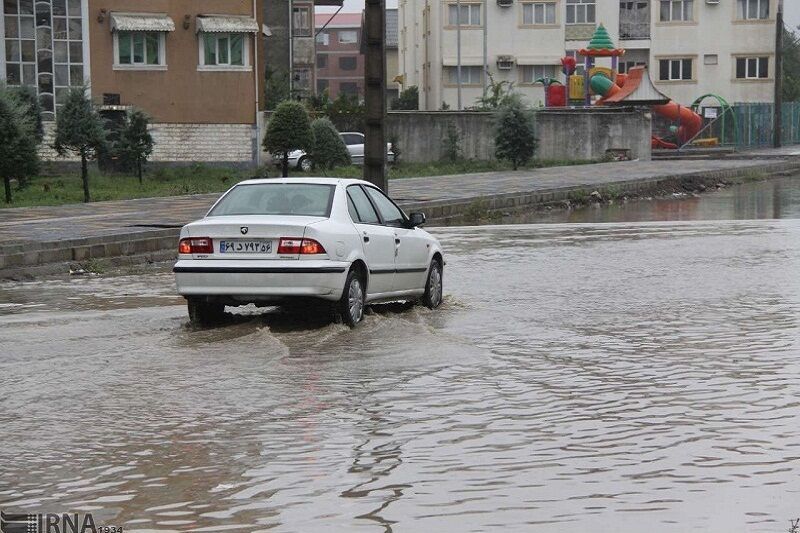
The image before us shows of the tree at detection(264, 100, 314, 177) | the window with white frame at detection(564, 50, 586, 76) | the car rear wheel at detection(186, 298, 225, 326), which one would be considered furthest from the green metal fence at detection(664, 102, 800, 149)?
the car rear wheel at detection(186, 298, 225, 326)

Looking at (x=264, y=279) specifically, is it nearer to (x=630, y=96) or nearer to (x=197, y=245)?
(x=197, y=245)

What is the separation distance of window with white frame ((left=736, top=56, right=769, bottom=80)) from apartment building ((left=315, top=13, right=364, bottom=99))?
243 ft

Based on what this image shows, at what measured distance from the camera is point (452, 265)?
18875 mm

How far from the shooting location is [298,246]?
39.2 ft

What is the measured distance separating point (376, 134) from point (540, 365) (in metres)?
13.9

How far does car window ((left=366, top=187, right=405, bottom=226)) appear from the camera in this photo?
542 inches

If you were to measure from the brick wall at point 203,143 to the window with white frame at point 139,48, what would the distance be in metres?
2.03

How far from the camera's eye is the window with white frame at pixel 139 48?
46.0 m

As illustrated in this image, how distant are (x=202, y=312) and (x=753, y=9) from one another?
2747 inches

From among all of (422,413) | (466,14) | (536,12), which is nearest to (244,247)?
(422,413)

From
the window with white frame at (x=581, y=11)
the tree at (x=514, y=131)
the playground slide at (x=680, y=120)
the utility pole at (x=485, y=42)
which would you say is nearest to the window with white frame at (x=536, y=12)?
the window with white frame at (x=581, y=11)

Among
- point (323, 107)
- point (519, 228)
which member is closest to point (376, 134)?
point (519, 228)

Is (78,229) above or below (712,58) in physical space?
below

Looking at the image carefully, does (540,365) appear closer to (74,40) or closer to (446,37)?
(74,40)
